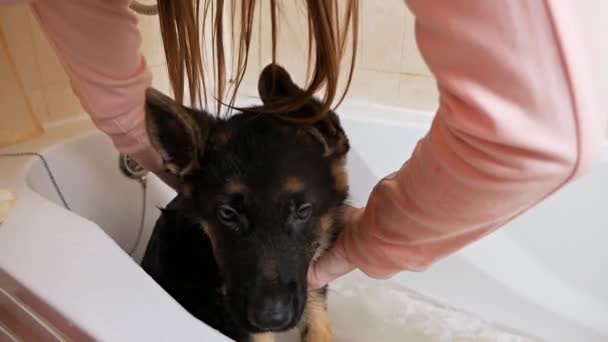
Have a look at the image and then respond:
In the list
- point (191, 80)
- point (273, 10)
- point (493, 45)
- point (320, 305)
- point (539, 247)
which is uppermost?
point (493, 45)

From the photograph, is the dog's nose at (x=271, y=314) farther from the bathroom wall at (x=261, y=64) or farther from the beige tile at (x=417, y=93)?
the beige tile at (x=417, y=93)

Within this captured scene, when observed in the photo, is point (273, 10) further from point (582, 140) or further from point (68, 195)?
point (68, 195)

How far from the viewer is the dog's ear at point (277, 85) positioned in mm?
951

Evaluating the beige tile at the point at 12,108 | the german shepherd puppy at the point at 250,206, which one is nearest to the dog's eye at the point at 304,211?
the german shepherd puppy at the point at 250,206

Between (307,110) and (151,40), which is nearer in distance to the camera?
(307,110)

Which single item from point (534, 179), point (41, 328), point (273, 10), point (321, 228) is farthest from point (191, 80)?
point (534, 179)

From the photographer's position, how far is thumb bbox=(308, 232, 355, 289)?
3.00 feet

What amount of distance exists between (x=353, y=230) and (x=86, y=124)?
84 cm

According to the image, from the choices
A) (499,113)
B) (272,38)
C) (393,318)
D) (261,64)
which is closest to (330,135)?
(272,38)

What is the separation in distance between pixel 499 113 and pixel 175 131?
1.85 feet

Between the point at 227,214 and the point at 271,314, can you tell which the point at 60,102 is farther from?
the point at 271,314

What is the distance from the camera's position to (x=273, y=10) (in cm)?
83

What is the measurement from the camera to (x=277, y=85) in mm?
964

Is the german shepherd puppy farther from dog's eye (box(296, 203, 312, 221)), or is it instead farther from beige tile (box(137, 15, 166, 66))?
beige tile (box(137, 15, 166, 66))
